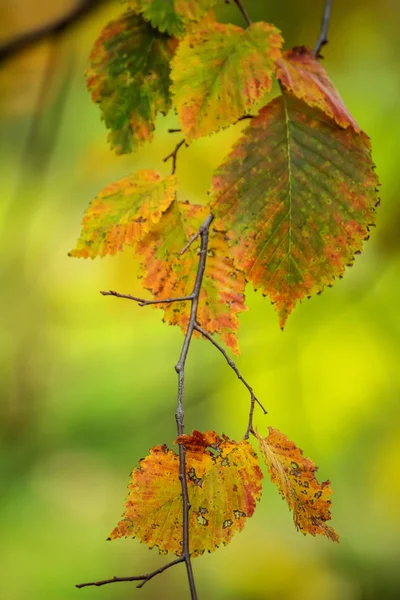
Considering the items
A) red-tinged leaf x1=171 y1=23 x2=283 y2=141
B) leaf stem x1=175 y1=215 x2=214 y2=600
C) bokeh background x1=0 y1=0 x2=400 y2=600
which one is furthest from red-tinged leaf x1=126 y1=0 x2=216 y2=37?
bokeh background x1=0 y1=0 x2=400 y2=600

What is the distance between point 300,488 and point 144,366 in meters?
0.85

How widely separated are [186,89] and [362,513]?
92 centimetres

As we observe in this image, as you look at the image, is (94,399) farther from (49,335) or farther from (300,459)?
(300,459)

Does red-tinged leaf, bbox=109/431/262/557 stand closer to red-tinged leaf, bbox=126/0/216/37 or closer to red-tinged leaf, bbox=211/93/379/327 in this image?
red-tinged leaf, bbox=211/93/379/327

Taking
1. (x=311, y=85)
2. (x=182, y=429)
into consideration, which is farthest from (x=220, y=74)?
(x=182, y=429)

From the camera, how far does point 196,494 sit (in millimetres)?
273

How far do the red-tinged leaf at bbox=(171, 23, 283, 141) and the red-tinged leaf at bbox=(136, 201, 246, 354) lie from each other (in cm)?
6

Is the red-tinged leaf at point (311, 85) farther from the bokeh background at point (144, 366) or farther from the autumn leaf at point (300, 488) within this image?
the bokeh background at point (144, 366)

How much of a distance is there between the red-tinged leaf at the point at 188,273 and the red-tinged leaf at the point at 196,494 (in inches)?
2.6

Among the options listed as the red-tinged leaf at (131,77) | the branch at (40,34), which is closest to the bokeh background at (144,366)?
the branch at (40,34)

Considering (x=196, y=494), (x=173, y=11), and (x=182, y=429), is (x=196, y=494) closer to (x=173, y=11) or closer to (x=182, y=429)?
(x=182, y=429)

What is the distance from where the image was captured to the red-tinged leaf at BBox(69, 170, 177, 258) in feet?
1.10

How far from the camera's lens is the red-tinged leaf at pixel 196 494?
261 mm

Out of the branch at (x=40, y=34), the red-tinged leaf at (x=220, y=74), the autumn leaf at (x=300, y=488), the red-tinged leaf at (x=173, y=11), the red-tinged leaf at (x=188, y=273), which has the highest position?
the branch at (x=40, y=34)
